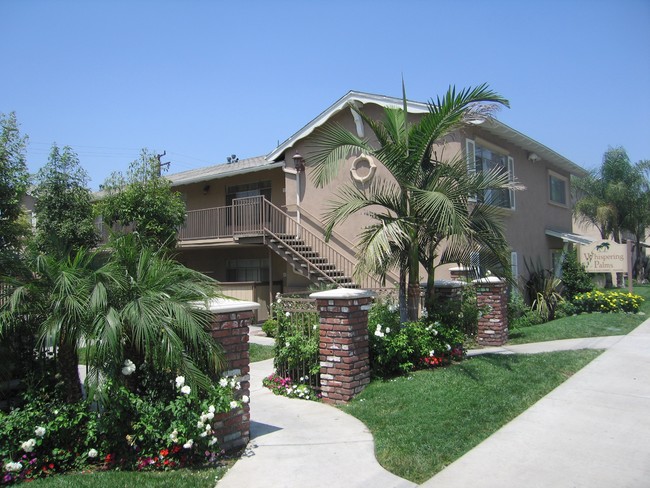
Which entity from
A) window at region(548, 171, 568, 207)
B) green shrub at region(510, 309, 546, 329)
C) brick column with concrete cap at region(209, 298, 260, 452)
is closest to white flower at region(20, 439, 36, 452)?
brick column with concrete cap at region(209, 298, 260, 452)

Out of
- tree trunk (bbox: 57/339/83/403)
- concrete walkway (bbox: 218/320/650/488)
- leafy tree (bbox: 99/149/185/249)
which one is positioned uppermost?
leafy tree (bbox: 99/149/185/249)

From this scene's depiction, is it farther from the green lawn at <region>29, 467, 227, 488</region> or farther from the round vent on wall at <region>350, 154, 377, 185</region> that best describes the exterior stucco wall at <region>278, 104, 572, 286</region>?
the green lawn at <region>29, 467, 227, 488</region>

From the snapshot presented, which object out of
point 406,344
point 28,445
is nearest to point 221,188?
point 406,344

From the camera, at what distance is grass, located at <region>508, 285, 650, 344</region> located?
10.9 meters

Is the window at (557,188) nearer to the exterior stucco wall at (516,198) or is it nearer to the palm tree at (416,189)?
the exterior stucco wall at (516,198)

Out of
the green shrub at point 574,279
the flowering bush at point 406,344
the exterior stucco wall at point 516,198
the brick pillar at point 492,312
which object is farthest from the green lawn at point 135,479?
the green shrub at point 574,279

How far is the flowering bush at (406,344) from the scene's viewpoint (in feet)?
23.3

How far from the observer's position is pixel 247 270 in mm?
18734

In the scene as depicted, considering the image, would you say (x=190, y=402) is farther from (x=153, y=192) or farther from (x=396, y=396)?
(x=153, y=192)

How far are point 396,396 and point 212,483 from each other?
8.99ft

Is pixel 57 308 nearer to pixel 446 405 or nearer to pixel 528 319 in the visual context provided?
pixel 446 405

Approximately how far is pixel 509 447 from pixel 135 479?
3.31 metres

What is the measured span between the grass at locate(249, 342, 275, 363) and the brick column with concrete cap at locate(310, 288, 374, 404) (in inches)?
124

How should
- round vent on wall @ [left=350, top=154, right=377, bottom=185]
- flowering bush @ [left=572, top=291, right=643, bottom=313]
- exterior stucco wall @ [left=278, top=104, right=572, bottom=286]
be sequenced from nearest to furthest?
round vent on wall @ [left=350, top=154, right=377, bottom=185], exterior stucco wall @ [left=278, top=104, right=572, bottom=286], flowering bush @ [left=572, top=291, right=643, bottom=313]
